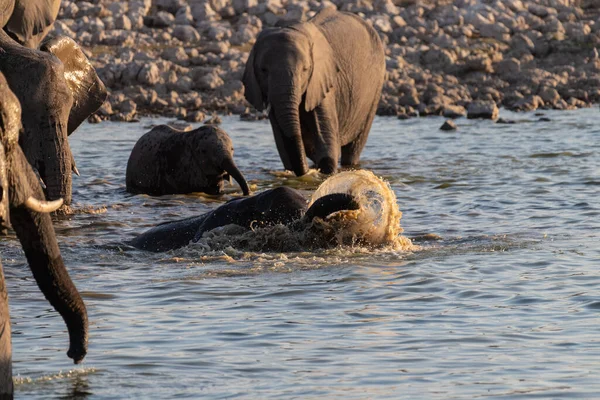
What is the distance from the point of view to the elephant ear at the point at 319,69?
1530cm

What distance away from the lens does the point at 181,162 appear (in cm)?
1409

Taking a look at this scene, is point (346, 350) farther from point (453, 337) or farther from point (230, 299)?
point (230, 299)

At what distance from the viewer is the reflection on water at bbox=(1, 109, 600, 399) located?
6.34m

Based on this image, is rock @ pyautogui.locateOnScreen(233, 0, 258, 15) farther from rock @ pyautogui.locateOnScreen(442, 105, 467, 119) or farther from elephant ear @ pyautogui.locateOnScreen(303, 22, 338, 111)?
elephant ear @ pyautogui.locateOnScreen(303, 22, 338, 111)

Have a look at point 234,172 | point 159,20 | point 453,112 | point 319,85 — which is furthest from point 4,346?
point 159,20

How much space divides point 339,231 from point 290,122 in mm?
4943

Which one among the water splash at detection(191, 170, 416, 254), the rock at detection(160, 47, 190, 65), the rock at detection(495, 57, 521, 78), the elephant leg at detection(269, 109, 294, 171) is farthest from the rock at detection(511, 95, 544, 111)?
the water splash at detection(191, 170, 416, 254)

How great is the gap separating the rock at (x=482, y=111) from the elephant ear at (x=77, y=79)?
12.9 meters

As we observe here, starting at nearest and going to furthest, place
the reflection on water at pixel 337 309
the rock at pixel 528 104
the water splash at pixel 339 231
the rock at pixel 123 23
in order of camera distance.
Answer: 1. the reflection on water at pixel 337 309
2. the water splash at pixel 339 231
3. the rock at pixel 528 104
4. the rock at pixel 123 23

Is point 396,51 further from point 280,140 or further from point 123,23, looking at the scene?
point 280,140

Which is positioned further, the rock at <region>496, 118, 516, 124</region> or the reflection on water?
the rock at <region>496, 118, 516, 124</region>

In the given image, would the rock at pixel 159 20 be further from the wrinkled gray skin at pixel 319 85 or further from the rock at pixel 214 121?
the wrinkled gray skin at pixel 319 85

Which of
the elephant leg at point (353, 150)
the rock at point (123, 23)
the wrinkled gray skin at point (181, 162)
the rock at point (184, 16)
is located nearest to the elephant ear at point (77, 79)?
the wrinkled gray skin at point (181, 162)

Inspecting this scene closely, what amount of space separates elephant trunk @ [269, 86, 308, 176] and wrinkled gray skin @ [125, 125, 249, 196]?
0.76 meters
